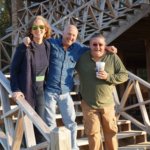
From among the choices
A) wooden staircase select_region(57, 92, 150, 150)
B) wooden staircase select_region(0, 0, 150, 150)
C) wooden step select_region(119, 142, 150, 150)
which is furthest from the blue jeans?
wooden step select_region(119, 142, 150, 150)

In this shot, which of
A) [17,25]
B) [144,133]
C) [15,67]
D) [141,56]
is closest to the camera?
[15,67]

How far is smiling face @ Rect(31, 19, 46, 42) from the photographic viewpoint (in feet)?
12.7

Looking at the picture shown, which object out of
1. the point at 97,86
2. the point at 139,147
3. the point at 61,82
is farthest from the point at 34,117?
the point at 139,147

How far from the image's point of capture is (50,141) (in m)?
3.16

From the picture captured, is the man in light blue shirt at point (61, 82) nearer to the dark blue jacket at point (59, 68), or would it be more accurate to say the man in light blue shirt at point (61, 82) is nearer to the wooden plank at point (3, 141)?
the dark blue jacket at point (59, 68)

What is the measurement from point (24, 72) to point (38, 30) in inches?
15.9

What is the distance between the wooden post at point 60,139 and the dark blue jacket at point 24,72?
85 cm

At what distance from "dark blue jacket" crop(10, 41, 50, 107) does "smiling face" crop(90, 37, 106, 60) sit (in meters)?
0.66

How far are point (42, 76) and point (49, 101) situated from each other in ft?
0.85

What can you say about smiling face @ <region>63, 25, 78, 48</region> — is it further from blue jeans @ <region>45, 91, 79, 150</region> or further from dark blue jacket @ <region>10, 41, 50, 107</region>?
blue jeans @ <region>45, 91, 79, 150</region>

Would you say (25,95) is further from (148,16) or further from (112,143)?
(148,16)

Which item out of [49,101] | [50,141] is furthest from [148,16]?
[50,141]

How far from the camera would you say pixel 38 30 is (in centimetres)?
388

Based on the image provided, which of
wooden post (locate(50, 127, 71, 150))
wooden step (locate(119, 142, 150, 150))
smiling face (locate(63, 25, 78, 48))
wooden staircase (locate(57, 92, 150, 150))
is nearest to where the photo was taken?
wooden post (locate(50, 127, 71, 150))
